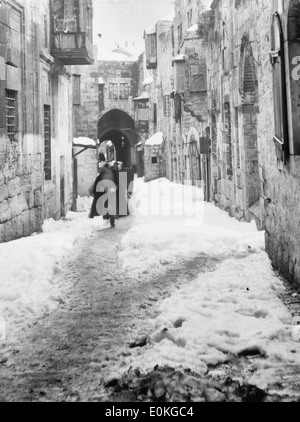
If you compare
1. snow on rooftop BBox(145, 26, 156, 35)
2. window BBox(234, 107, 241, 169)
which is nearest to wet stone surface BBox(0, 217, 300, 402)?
window BBox(234, 107, 241, 169)

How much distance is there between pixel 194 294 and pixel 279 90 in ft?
7.93

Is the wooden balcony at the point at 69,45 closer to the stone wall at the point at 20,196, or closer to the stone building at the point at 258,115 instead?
the stone building at the point at 258,115

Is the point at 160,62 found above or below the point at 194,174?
above

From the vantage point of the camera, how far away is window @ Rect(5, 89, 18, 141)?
9.88 m

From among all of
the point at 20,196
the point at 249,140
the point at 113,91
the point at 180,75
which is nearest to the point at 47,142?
the point at 20,196

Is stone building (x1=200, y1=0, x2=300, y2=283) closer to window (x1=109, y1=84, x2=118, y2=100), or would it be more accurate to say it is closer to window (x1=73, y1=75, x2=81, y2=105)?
window (x1=73, y1=75, x2=81, y2=105)

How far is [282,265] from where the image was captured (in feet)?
19.2

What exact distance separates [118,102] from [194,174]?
1660 centimetres

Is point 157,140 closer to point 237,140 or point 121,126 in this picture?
point 121,126

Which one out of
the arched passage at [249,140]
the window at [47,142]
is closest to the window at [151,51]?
the window at [47,142]

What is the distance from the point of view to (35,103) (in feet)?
37.9

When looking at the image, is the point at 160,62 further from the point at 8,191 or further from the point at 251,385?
the point at 251,385

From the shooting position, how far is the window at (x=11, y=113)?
988 centimetres
